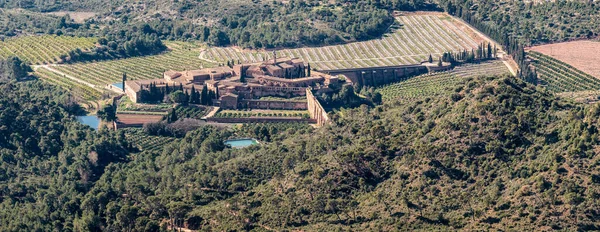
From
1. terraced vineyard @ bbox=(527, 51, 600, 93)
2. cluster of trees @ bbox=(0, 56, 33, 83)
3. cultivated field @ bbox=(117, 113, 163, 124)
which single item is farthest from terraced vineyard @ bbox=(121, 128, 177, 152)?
terraced vineyard @ bbox=(527, 51, 600, 93)

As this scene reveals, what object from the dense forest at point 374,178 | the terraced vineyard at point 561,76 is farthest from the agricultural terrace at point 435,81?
the dense forest at point 374,178

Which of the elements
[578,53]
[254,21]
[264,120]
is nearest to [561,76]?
[578,53]

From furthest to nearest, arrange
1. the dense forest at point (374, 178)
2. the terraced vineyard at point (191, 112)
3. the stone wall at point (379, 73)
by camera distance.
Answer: the stone wall at point (379, 73) → the terraced vineyard at point (191, 112) → the dense forest at point (374, 178)

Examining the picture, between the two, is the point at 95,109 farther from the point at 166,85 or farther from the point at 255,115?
the point at 255,115

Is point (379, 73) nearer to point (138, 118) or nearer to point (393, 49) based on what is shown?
point (393, 49)

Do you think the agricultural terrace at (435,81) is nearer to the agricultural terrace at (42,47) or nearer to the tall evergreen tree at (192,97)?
the tall evergreen tree at (192,97)

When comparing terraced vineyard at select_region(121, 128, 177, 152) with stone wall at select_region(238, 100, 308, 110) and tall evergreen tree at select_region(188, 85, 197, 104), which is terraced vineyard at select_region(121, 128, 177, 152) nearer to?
tall evergreen tree at select_region(188, 85, 197, 104)
